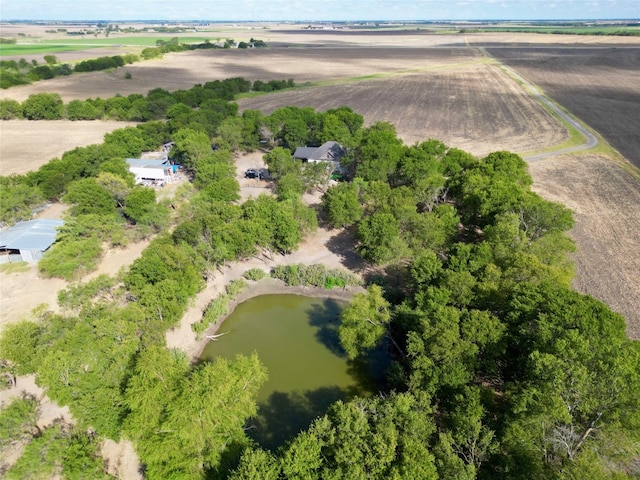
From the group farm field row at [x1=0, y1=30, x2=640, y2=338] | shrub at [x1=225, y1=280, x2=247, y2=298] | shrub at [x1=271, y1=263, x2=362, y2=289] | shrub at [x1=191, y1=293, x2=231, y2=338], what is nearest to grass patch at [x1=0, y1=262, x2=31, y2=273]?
shrub at [x1=191, y1=293, x2=231, y2=338]

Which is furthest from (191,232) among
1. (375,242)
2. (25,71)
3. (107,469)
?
(25,71)

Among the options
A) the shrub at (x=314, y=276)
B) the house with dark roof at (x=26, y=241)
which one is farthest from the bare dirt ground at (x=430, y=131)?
the house with dark roof at (x=26, y=241)

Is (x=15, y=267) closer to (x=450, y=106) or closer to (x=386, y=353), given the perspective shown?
(x=386, y=353)

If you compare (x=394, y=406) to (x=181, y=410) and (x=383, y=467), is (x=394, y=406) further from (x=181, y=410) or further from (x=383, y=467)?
(x=181, y=410)

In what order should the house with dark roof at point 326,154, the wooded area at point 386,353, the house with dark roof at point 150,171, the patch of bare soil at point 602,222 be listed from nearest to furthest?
the wooded area at point 386,353 < the patch of bare soil at point 602,222 < the house with dark roof at point 150,171 < the house with dark roof at point 326,154

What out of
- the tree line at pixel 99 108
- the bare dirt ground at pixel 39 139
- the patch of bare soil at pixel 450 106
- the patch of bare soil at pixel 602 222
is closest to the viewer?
the patch of bare soil at pixel 602 222

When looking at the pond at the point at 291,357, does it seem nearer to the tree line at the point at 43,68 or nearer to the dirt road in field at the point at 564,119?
the dirt road in field at the point at 564,119

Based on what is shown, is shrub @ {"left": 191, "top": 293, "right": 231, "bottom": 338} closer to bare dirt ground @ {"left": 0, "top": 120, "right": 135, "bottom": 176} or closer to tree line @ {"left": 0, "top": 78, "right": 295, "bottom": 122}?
bare dirt ground @ {"left": 0, "top": 120, "right": 135, "bottom": 176}

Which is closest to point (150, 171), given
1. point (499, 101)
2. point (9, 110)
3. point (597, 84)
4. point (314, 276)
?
point (314, 276)
